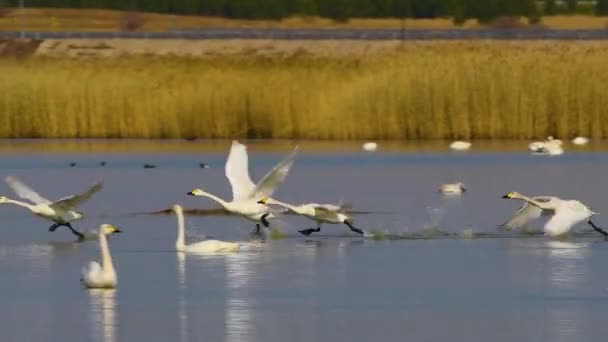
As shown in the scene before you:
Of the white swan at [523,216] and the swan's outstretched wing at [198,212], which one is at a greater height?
the white swan at [523,216]

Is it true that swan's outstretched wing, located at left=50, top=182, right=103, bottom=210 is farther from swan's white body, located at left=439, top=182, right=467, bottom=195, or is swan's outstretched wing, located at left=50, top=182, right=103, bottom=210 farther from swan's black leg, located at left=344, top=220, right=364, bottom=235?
swan's white body, located at left=439, top=182, right=467, bottom=195

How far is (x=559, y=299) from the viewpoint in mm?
14391

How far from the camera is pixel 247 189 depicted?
1978cm

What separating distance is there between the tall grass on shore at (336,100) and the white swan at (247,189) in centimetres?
1495

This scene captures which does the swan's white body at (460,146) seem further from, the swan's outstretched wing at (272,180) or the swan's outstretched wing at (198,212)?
the swan's outstretched wing at (272,180)

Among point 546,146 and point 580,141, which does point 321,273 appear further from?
point 580,141

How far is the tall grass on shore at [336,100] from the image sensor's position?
34.6m

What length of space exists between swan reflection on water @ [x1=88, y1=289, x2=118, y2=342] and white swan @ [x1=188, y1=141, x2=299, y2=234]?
4.36 metres

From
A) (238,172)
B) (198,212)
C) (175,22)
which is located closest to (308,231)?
(238,172)

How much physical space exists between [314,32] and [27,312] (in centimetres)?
4620

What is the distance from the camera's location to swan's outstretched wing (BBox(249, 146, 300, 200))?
19172 millimetres

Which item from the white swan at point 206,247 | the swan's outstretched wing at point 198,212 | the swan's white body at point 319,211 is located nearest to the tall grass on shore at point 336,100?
the swan's outstretched wing at point 198,212

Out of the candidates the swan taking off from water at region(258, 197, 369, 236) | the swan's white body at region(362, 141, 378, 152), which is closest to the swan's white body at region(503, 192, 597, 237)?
the swan taking off from water at region(258, 197, 369, 236)

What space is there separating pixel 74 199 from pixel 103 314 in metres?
5.34
